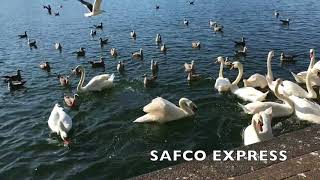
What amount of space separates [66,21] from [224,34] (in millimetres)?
16799

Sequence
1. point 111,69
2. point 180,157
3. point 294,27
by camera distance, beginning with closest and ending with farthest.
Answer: point 180,157 → point 111,69 → point 294,27

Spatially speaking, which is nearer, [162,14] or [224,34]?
[224,34]

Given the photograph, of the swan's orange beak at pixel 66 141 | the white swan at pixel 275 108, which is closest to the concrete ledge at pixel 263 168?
the white swan at pixel 275 108

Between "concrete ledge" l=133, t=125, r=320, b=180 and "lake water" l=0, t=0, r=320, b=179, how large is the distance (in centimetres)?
400

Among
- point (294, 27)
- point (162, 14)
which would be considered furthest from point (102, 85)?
point (162, 14)

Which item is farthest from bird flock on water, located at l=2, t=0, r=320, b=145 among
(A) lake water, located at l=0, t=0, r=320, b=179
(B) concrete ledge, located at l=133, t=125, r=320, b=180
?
(B) concrete ledge, located at l=133, t=125, r=320, b=180

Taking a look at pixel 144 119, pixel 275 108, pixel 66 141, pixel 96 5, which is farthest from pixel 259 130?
pixel 96 5

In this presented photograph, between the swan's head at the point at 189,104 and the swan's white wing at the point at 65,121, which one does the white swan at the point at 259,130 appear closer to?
the swan's head at the point at 189,104

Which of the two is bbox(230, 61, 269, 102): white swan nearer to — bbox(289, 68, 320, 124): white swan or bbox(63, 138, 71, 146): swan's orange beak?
bbox(289, 68, 320, 124): white swan

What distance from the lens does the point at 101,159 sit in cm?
1135

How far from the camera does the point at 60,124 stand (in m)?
13.2

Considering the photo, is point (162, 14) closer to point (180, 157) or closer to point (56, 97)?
point (56, 97)

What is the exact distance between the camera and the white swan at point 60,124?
13.0m

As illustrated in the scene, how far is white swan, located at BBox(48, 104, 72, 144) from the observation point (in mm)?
12966
